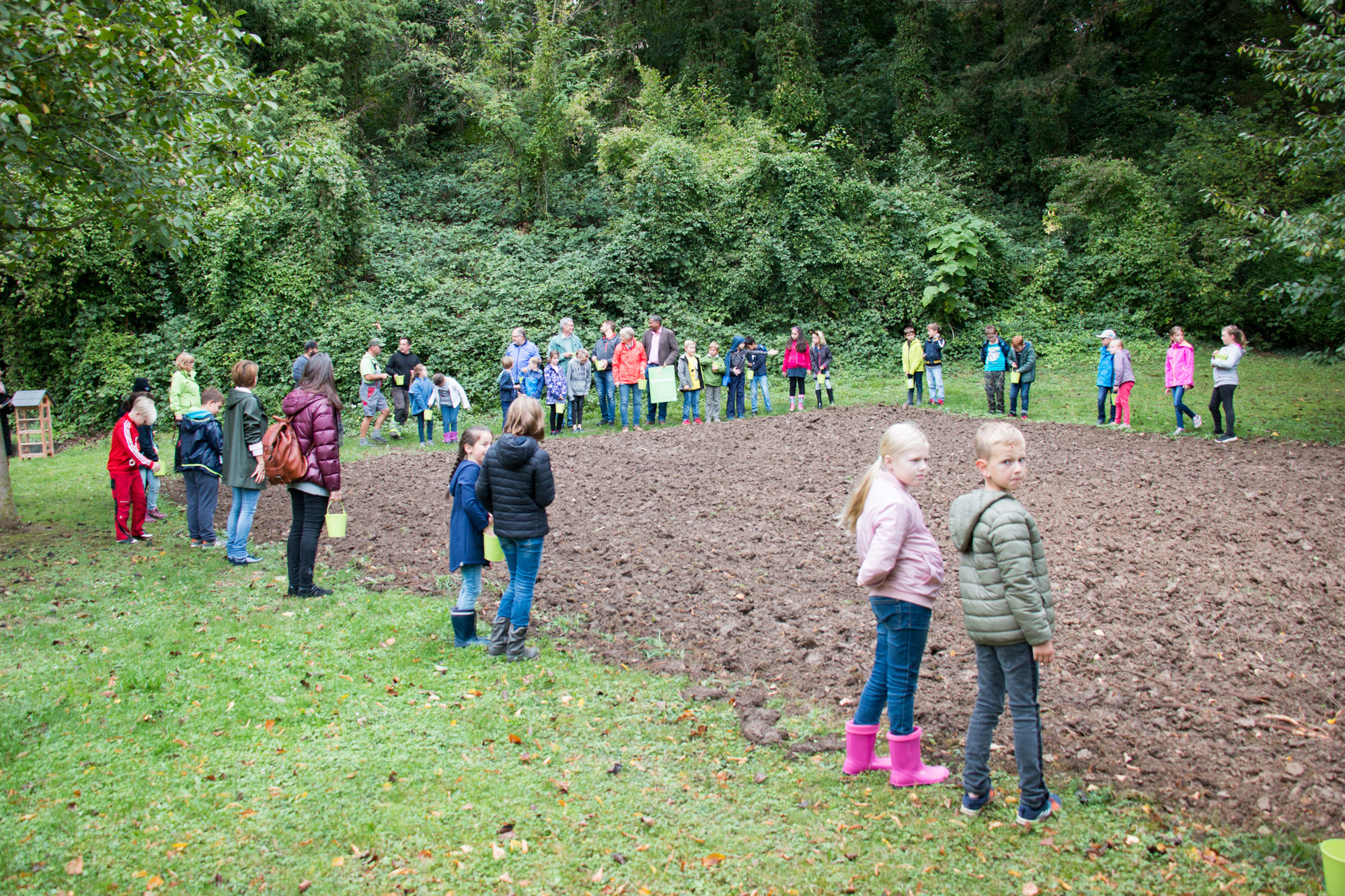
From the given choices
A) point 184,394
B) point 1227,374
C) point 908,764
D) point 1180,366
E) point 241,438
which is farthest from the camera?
point 1180,366

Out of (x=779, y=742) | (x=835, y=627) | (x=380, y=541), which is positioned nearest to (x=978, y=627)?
(x=779, y=742)

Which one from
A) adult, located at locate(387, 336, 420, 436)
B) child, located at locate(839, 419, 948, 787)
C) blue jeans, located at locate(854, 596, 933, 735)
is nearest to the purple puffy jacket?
child, located at locate(839, 419, 948, 787)

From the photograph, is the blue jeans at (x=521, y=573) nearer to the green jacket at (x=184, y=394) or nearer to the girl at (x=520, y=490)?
the girl at (x=520, y=490)

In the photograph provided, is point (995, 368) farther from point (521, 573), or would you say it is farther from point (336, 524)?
point (336, 524)

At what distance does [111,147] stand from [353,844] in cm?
752

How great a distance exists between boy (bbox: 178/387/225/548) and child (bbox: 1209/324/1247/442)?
43.3 feet

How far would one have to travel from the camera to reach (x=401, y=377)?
1548cm

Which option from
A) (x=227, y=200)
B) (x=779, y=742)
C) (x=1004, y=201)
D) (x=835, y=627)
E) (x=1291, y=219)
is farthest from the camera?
(x=1004, y=201)

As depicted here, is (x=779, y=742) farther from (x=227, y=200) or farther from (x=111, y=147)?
(x=227, y=200)

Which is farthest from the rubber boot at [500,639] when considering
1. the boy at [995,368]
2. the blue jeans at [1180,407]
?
the boy at [995,368]

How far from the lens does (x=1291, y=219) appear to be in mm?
11219

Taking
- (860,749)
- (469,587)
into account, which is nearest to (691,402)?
(469,587)

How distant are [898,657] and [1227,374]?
37.6 feet

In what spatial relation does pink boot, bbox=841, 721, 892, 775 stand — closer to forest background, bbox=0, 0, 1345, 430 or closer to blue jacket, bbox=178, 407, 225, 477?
blue jacket, bbox=178, 407, 225, 477
